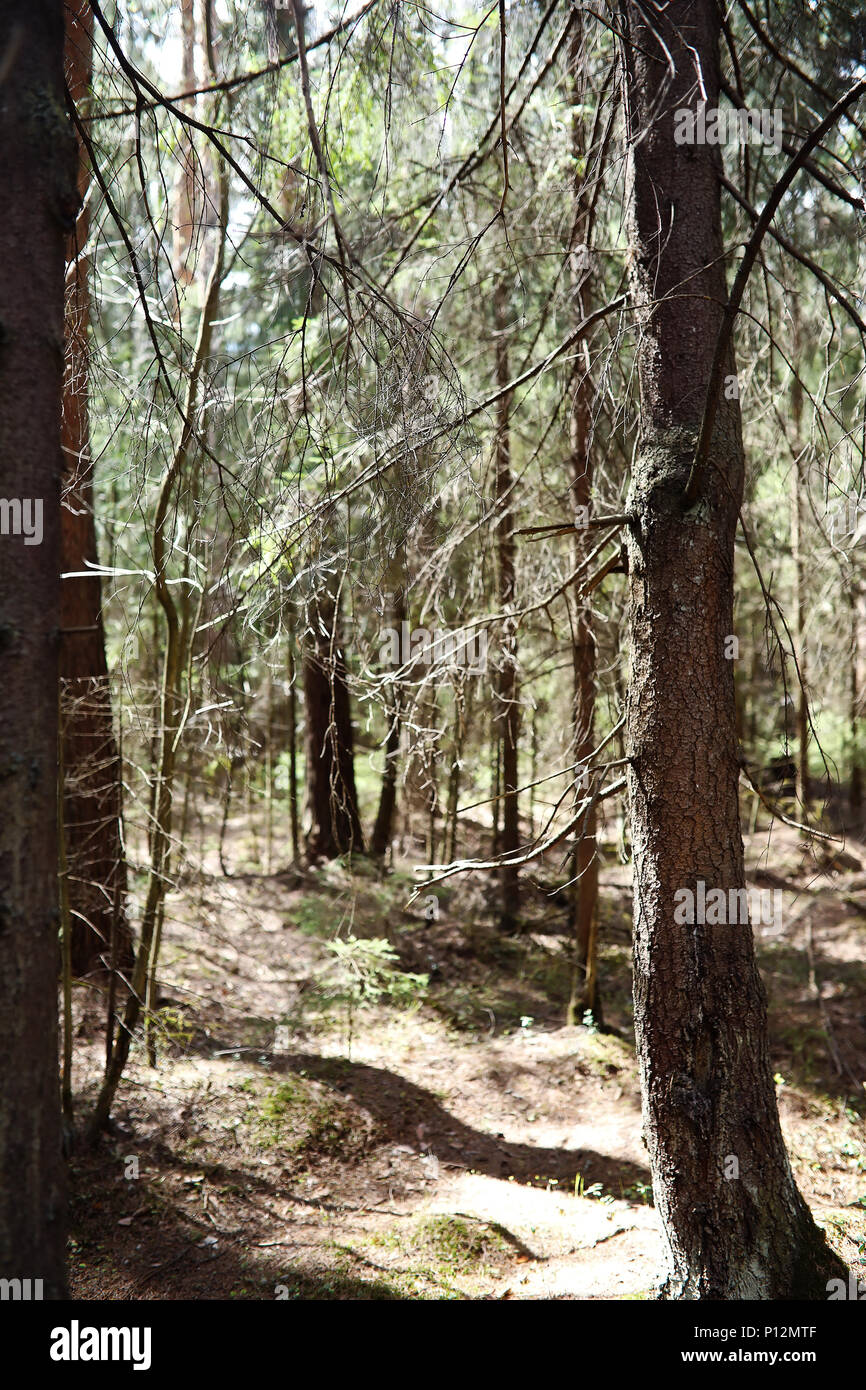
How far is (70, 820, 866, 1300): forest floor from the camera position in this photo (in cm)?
432

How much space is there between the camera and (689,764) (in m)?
3.35

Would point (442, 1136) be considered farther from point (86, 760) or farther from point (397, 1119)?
point (86, 760)

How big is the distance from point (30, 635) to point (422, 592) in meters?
4.17

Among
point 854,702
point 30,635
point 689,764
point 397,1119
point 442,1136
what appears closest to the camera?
point 30,635

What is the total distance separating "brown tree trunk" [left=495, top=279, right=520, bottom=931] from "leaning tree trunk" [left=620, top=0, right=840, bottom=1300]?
143 cm

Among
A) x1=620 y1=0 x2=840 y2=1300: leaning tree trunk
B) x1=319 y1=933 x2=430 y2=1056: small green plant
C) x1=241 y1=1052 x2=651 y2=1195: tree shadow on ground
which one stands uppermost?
x1=620 y1=0 x2=840 y2=1300: leaning tree trunk

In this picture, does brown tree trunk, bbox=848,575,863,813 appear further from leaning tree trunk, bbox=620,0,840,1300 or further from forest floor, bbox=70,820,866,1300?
leaning tree trunk, bbox=620,0,840,1300

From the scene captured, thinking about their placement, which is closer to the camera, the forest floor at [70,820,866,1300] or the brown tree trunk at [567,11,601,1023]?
the forest floor at [70,820,866,1300]

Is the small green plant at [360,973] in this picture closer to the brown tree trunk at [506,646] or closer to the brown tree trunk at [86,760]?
the brown tree trunk at [506,646]

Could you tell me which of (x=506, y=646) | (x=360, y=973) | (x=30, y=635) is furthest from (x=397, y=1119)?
(x=30, y=635)

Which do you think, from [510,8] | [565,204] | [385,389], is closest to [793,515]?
[565,204]

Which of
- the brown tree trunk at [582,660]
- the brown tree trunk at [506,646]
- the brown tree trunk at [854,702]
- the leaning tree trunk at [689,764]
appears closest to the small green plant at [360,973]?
the brown tree trunk at [506,646]

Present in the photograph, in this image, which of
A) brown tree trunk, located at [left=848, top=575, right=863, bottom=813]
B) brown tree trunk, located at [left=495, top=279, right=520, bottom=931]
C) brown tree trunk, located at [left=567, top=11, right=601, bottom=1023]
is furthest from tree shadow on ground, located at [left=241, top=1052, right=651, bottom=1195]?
brown tree trunk, located at [left=848, top=575, right=863, bottom=813]

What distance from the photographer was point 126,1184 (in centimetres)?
491
